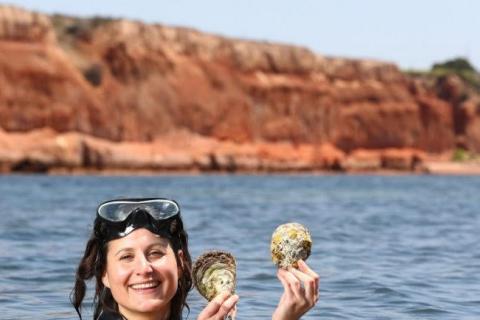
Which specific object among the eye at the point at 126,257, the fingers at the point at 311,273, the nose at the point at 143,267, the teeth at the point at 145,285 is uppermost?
the fingers at the point at 311,273

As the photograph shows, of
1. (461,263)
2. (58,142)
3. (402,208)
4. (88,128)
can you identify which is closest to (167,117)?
(88,128)

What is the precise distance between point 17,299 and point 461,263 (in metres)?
6.96

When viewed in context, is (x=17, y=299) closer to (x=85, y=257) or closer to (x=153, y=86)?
(x=85, y=257)

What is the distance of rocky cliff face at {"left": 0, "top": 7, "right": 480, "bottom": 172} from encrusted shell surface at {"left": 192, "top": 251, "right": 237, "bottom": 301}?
7154cm

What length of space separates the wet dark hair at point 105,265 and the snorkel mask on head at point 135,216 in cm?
3

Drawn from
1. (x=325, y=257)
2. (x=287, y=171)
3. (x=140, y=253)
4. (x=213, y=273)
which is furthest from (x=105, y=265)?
(x=287, y=171)

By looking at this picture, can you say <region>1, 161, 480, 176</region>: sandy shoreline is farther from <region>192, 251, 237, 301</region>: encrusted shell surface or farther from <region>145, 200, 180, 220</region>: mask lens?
<region>145, 200, 180, 220</region>: mask lens

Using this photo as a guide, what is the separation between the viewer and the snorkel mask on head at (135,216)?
5062 millimetres

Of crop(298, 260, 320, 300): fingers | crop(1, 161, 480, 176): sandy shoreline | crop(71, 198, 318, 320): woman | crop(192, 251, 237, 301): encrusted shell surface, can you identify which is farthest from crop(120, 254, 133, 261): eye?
crop(1, 161, 480, 176): sandy shoreline

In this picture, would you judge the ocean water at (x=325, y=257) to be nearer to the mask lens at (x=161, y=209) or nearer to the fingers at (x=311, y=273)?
the mask lens at (x=161, y=209)

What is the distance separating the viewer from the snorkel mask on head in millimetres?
5062

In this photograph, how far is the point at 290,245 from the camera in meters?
4.61

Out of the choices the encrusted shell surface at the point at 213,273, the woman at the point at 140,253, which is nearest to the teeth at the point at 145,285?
the woman at the point at 140,253

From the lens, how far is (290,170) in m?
94.2
